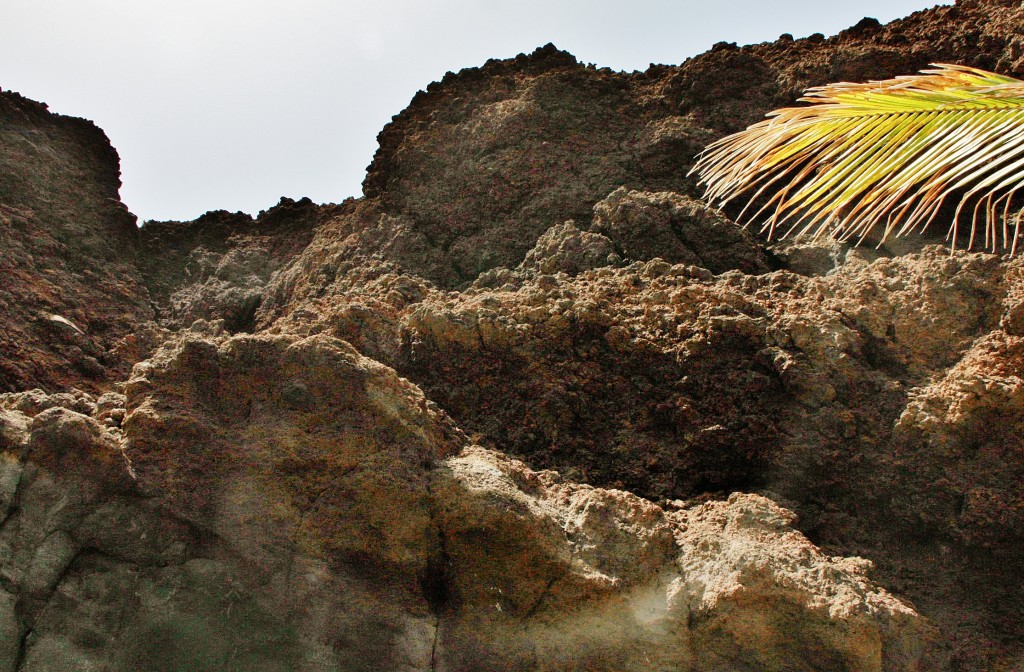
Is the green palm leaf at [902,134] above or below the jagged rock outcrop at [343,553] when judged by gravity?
above

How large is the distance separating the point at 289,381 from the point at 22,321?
2680 mm

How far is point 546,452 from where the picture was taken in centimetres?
541

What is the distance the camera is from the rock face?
14.1 ft

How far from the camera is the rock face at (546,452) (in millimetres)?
4285

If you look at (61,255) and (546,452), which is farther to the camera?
(61,255)

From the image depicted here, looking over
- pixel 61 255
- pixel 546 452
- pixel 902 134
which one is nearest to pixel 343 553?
pixel 546 452

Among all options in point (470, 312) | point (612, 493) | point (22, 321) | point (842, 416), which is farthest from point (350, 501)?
point (22, 321)

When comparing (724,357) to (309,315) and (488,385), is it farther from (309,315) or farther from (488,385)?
(309,315)

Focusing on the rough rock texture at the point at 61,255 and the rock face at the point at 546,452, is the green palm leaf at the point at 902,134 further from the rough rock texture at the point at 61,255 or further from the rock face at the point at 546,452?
the rough rock texture at the point at 61,255

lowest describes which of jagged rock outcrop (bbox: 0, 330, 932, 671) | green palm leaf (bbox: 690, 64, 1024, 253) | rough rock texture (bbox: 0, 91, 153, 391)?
jagged rock outcrop (bbox: 0, 330, 932, 671)

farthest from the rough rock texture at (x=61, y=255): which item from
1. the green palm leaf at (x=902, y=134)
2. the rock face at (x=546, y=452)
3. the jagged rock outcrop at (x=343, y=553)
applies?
the green palm leaf at (x=902, y=134)

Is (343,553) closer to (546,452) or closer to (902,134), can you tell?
(546,452)

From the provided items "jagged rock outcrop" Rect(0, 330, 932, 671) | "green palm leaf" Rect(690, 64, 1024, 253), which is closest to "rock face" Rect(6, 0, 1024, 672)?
"jagged rock outcrop" Rect(0, 330, 932, 671)

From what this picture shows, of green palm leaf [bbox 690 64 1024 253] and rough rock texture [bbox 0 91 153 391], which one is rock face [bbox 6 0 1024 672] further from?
green palm leaf [bbox 690 64 1024 253]
